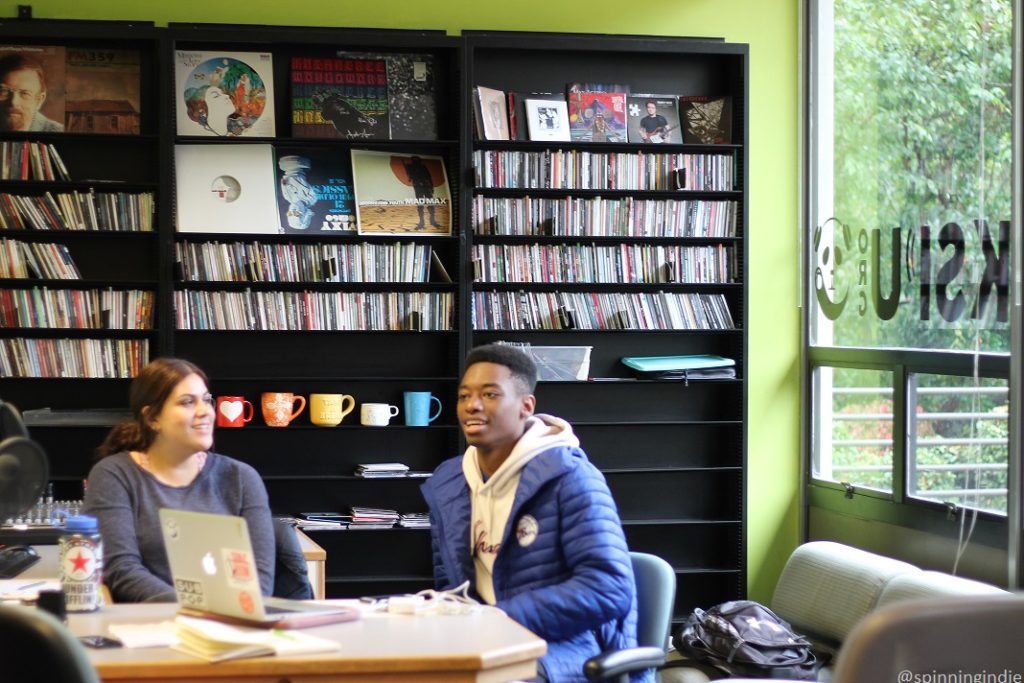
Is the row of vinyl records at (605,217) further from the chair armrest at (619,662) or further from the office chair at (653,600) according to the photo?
the chair armrest at (619,662)

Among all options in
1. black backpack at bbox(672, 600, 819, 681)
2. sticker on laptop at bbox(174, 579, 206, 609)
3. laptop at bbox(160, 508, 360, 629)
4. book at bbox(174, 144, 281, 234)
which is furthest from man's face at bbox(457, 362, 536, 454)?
book at bbox(174, 144, 281, 234)

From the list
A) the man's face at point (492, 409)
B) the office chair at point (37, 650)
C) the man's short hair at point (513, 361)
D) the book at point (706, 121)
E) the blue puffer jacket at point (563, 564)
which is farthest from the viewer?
the book at point (706, 121)

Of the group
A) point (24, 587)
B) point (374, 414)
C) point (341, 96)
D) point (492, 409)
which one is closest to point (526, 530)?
point (492, 409)

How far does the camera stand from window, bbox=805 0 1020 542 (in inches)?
187

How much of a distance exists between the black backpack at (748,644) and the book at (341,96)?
260cm

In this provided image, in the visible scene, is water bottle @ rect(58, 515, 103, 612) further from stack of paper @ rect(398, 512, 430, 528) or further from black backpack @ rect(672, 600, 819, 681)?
stack of paper @ rect(398, 512, 430, 528)

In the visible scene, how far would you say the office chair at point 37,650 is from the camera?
1.61m

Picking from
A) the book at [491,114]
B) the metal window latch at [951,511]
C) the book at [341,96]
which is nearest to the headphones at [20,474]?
the book at [341,96]

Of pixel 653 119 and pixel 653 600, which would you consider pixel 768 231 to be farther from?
pixel 653 600

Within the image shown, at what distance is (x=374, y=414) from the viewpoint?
18.6 ft

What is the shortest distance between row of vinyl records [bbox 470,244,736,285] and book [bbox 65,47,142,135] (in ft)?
5.37

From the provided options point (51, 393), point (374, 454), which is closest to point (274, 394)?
point (374, 454)

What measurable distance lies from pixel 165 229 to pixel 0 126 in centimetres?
83

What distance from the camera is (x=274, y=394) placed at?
5602 millimetres
